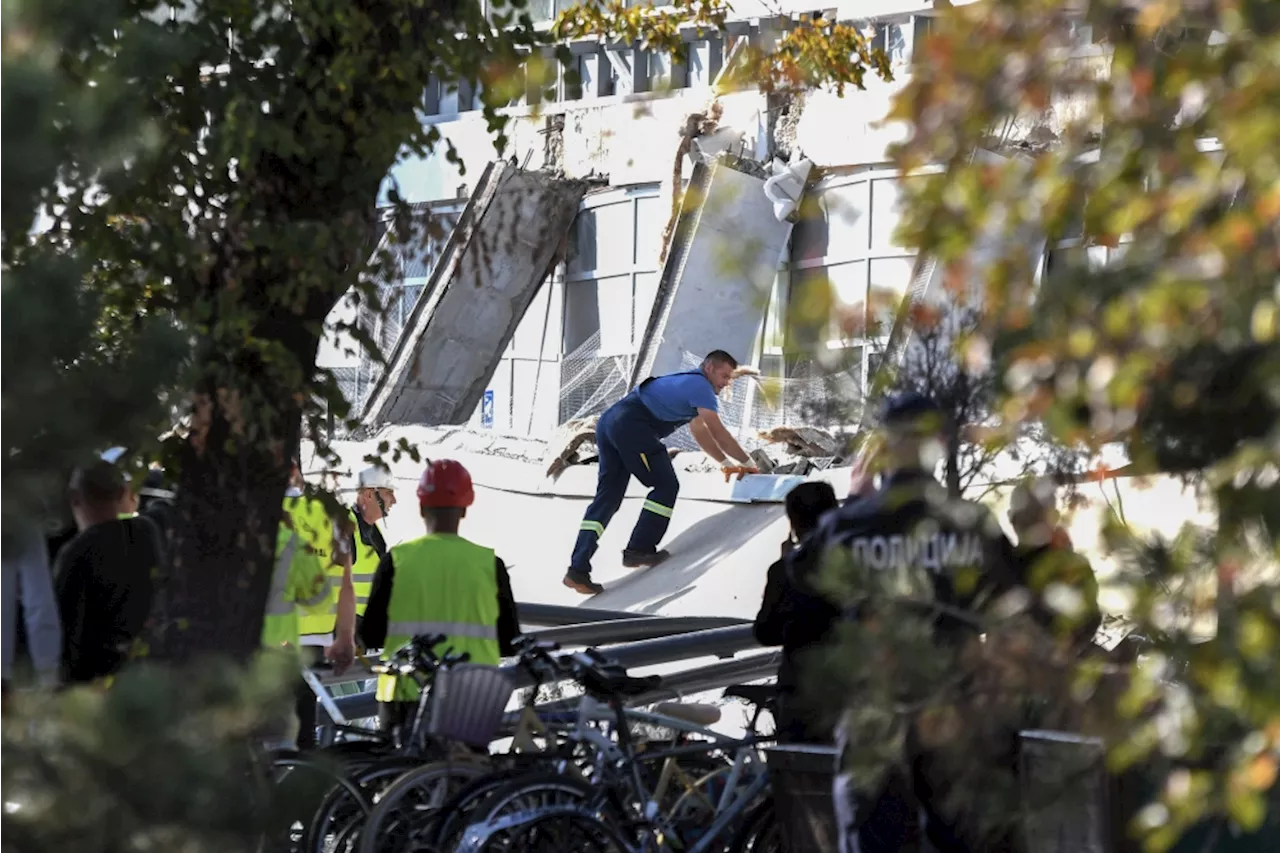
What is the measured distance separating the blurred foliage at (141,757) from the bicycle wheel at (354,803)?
432 centimetres

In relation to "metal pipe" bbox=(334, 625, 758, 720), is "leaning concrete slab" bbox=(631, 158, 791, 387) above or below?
above

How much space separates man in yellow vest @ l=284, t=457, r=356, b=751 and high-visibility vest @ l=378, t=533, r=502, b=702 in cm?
24

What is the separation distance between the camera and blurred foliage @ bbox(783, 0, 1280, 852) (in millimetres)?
2428

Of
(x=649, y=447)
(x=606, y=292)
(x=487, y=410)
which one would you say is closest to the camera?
(x=649, y=447)

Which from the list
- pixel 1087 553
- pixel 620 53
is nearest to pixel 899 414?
pixel 1087 553

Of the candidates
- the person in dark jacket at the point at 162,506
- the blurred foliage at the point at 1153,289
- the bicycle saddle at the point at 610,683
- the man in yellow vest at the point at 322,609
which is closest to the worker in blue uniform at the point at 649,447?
the man in yellow vest at the point at 322,609

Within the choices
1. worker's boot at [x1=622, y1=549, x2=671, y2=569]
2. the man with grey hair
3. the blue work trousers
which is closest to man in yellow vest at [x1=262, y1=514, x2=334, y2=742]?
the man with grey hair

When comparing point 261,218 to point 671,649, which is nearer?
point 261,218

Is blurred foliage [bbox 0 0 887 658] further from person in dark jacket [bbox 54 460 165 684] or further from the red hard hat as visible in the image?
the red hard hat

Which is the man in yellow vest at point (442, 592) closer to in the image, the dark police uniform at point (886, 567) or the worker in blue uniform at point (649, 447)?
the dark police uniform at point (886, 567)

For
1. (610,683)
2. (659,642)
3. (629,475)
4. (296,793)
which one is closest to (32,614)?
(610,683)

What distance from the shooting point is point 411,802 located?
23.2ft

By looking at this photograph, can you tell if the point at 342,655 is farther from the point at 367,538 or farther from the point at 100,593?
the point at 367,538

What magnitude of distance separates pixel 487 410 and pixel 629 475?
870 cm
